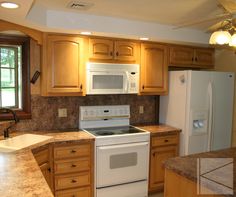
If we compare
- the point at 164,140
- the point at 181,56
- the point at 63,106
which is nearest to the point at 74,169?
the point at 63,106

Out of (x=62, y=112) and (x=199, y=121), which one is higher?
(x=62, y=112)

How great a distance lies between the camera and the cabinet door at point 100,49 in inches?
117

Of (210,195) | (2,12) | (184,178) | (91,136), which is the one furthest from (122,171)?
(2,12)

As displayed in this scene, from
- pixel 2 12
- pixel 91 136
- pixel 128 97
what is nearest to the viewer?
pixel 2 12

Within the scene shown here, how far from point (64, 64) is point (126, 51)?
84 centimetres

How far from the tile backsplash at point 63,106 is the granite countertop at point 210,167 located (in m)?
1.73

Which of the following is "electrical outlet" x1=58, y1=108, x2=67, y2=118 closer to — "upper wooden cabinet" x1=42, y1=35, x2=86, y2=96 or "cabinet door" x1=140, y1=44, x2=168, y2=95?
"upper wooden cabinet" x1=42, y1=35, x2=86, y2=96

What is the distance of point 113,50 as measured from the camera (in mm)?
3096

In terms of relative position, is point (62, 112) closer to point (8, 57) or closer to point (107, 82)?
point (107, 82)

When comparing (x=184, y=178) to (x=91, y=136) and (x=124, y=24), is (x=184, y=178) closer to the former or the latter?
(x=91, y=136)

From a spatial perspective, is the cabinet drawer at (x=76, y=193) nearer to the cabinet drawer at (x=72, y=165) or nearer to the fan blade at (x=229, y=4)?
the cabinet drawer at (x=72, y=165)

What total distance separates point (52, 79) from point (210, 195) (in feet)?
6.78

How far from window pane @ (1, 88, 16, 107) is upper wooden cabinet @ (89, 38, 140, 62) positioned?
3.53 feet

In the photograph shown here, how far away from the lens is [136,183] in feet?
10.0
